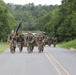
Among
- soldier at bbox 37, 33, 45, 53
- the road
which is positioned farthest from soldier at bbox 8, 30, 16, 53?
the road

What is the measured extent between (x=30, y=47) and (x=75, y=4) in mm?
12510

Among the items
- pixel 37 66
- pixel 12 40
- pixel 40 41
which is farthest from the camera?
pixel 40 41

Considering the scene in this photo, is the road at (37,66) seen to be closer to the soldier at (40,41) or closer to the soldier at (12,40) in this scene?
the soldier at (12,40)

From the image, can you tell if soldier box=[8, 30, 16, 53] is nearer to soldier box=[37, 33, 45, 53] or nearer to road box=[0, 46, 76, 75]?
soldier box=[37, 33, 45, 53]

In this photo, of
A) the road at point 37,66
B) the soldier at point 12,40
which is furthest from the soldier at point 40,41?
the road at point 37,66

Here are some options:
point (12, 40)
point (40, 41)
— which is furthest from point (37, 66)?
point (40, 41)

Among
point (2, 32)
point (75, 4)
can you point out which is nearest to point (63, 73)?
point (75, 4)

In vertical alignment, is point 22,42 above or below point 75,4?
below

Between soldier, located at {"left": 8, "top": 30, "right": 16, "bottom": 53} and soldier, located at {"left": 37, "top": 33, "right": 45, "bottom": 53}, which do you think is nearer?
soldier, located at {"left": 8, "top": 30, "right": 16, "bottom": 53}

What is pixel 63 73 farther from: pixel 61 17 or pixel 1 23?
pixel 61 17

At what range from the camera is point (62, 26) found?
112 metres

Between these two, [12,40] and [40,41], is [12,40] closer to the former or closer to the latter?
[12,40]

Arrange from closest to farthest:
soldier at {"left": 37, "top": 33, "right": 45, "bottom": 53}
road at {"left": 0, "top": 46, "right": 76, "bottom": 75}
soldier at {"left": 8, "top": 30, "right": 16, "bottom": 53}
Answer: road at {"left": 0, "top": 46, "right": 76, "bottom": 75} < soldier at {"left": 8, "top": 30, "right": 16, "bottom": 53} < soldier at {"left": 37, "top": 33, "right": 45, "bottom": 53}

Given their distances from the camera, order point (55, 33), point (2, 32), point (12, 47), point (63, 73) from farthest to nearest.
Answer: point (55, 33) < point (2, 32) < point (12, 47) < point (63, 73)
